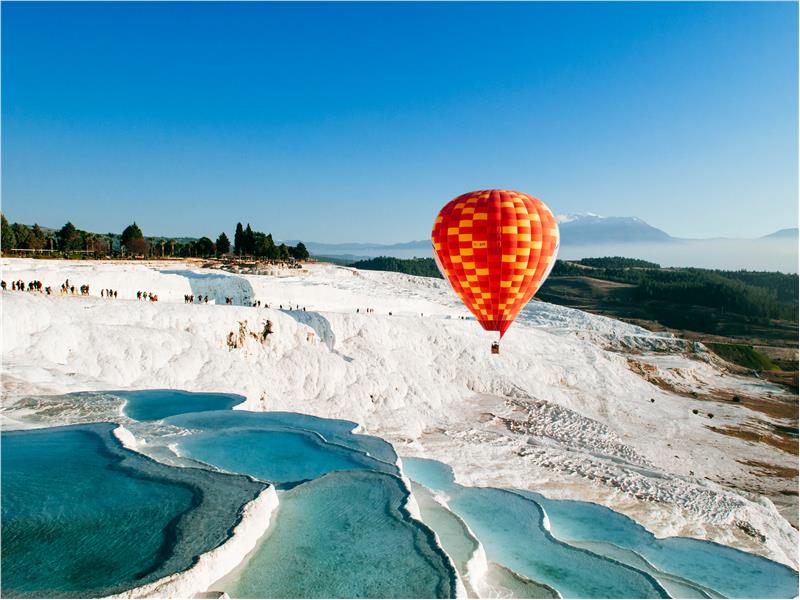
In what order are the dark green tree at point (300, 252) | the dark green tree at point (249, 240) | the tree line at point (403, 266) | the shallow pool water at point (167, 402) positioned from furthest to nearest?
the tree line at point (403, 266) → the dark green tree at point (300, 252) → the dark green tree at point (249, 240) → the shallow pool water at point (167, 402)

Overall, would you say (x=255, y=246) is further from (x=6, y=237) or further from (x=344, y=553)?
(x=344, y=553)

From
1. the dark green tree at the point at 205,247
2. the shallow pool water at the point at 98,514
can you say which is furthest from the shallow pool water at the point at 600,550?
the dark green tree at the point at 205,247

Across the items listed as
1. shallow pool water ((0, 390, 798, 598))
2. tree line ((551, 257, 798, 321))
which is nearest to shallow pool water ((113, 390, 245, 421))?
shallow pool water ((0, 390, 798, 598))

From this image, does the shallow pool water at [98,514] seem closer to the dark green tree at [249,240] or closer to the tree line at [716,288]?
the dark green tree at [249,240]

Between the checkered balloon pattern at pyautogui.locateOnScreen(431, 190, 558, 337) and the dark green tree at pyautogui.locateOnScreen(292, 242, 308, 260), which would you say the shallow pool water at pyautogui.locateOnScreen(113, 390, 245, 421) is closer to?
the checkered balloon pattern at pyautogui.locateOnScreen(431, 190, 558, 337)

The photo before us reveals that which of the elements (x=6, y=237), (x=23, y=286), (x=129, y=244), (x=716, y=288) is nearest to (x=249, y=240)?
(x=129, y=244)

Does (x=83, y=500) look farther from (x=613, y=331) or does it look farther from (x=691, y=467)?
Answer: (x=613, y=331)
